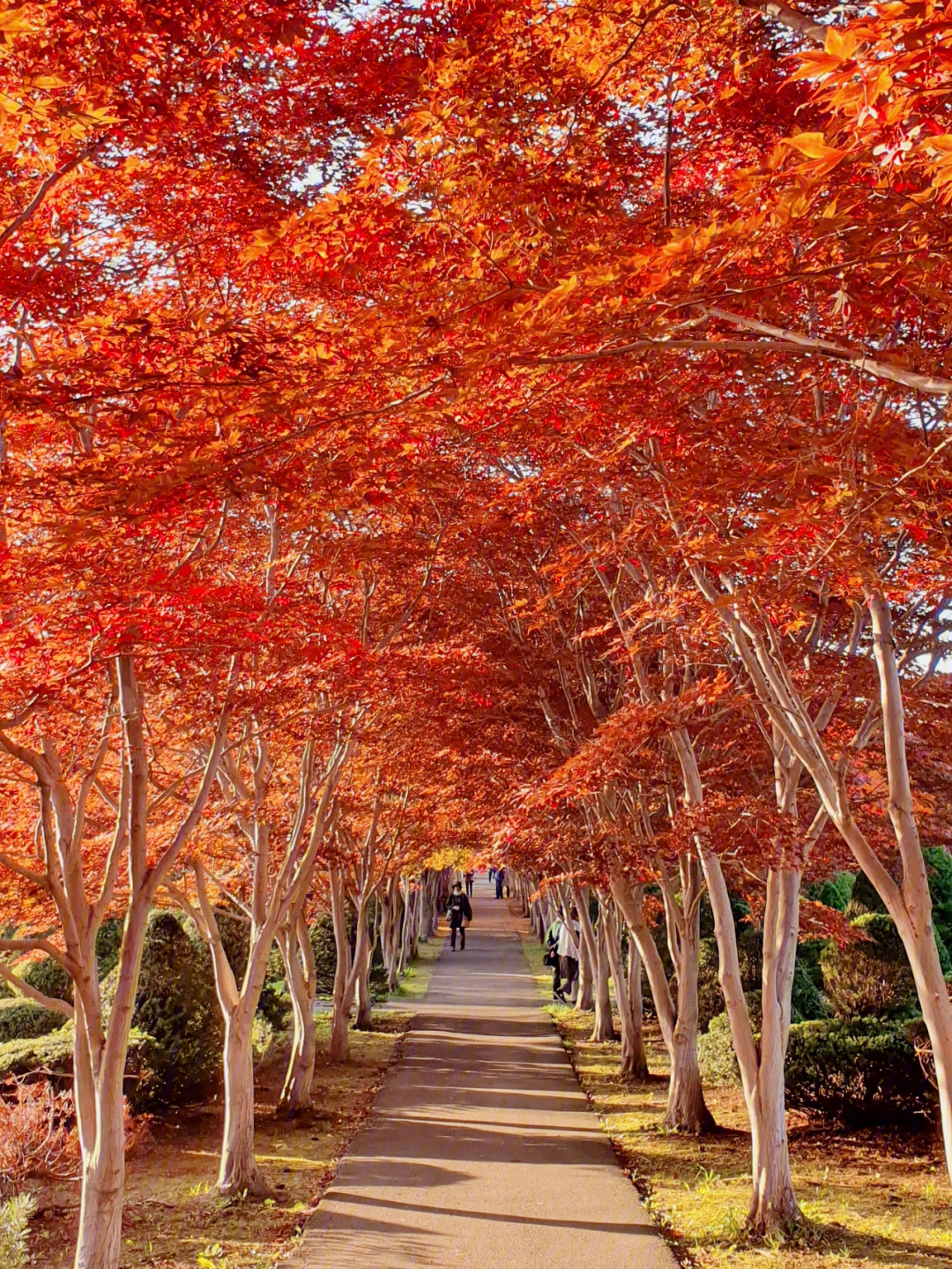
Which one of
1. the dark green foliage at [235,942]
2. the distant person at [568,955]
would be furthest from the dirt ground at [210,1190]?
the distant person at [568,955]

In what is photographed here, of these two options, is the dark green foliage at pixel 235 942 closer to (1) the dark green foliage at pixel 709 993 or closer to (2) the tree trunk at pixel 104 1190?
(1) the dark green foliage at pixel 709 993

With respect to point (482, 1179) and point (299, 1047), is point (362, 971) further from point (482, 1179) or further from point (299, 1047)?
point (482, 1179)

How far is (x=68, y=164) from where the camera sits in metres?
4.50

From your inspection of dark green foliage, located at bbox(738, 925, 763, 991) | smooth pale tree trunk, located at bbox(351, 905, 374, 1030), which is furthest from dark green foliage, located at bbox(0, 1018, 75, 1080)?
dark green foliage, located at bbox(738, 925, 763, 991)

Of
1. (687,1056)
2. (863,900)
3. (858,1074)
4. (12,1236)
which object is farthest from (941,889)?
(12,1236)

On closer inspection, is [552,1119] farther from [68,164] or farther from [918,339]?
[68,164]

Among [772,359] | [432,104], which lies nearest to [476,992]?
[772,359]

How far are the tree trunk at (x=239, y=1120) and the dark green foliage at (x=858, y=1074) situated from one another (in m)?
6.11

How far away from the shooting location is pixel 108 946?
16.9 meters

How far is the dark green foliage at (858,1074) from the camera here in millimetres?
11414

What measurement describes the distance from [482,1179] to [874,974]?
25.9 feet

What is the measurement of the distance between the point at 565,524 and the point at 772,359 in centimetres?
402

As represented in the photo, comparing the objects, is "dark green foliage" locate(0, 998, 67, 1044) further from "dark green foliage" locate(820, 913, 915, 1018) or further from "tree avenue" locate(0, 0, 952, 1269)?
"dark green foliage" locate(820, 913, 915, 1018)

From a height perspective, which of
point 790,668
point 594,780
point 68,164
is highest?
point 68,164
